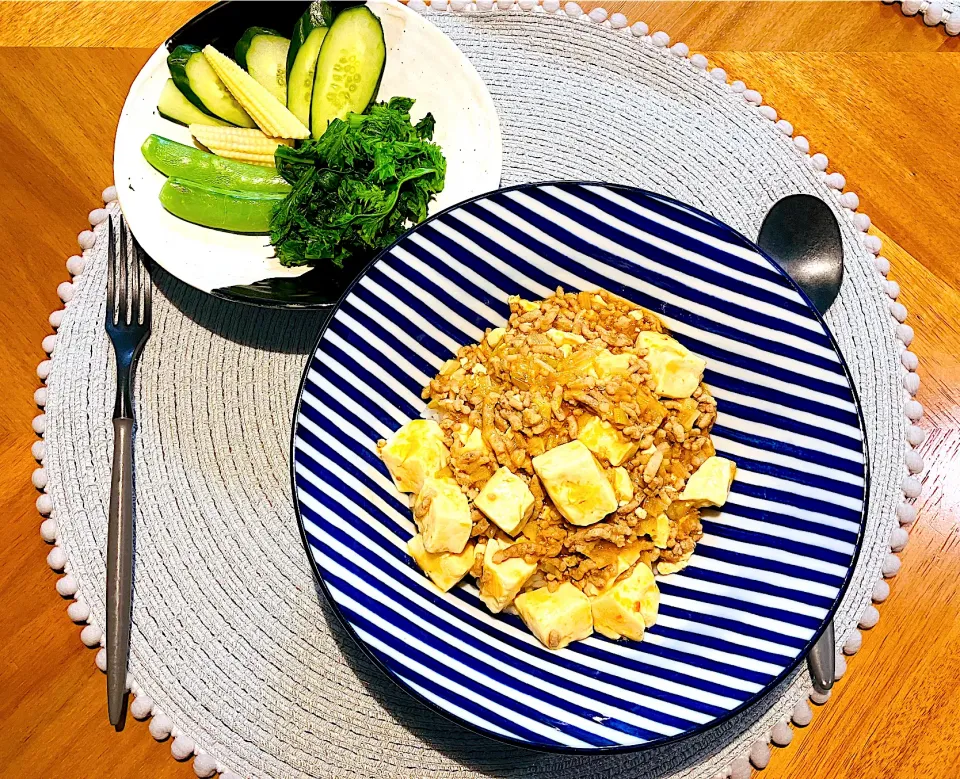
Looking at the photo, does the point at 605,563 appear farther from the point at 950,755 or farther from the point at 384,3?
the point at 384,3

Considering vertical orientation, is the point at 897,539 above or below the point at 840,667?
above

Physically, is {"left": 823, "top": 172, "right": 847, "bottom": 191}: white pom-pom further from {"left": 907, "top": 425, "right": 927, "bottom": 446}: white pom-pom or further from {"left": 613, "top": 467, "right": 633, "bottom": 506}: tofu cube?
{"left": 613, "top": 467, "right": 633, "bottom": 506}: tofu cube

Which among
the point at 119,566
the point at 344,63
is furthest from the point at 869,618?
the point at 344,63

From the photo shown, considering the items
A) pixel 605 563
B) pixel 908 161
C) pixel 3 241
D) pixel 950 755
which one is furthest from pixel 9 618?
pixel 908 161

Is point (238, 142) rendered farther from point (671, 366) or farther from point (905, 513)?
point (905, 513)

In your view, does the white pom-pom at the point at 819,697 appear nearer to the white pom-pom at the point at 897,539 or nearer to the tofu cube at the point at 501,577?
the white pom-pom at the point at 897,539

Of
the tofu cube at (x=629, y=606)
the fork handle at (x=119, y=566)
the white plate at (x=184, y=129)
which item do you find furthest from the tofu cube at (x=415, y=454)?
the fork handle at (x=119, y=566)
